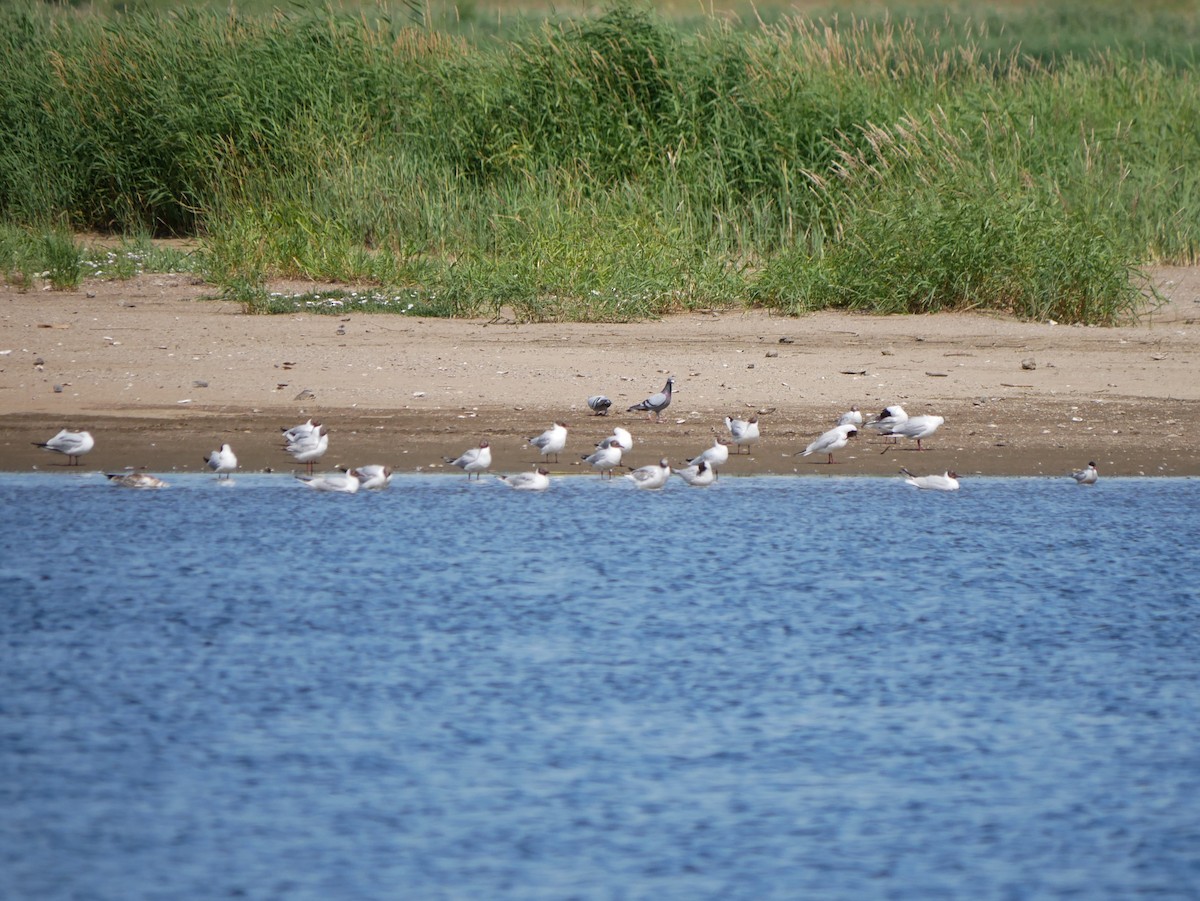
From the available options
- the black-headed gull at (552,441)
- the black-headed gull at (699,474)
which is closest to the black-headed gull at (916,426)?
the black-headed gull at (699,474)

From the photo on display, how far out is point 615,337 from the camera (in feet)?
37.7

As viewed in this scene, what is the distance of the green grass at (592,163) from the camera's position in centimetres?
1236

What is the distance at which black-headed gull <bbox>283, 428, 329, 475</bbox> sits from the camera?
8.66m

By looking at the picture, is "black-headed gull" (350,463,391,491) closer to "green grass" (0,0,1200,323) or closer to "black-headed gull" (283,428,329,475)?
"black-headed gull" (283,428,329,475)

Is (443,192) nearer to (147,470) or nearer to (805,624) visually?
(147,470)

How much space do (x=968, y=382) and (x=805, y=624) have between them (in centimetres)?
432

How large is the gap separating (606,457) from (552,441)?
0.31 m

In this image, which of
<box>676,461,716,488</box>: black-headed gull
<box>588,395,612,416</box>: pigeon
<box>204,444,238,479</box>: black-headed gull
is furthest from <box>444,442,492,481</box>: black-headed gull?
<box>204,444,238,479</box>: black-headed gull

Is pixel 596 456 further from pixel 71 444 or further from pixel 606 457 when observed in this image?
pixel 71 444

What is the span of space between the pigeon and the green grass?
232cm

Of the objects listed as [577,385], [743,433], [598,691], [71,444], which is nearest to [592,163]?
[577,385]

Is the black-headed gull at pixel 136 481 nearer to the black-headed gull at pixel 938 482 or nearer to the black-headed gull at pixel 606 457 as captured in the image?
the black-headed gull at pixel 606 457

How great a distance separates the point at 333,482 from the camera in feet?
28.0

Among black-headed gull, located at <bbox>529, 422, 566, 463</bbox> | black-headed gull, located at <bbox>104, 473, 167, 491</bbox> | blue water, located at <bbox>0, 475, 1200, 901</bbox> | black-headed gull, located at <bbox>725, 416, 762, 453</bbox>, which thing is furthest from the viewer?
black-headed gull, located at <bbox>725, 416, 762, 453</bbox>
